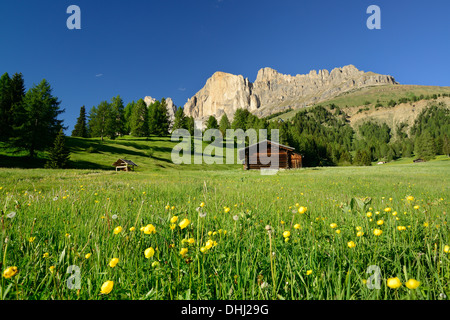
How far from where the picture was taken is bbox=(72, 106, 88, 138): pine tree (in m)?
64.9

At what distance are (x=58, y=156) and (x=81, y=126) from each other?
143 feet

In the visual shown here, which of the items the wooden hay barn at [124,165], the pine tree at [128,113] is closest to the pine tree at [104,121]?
the pine tree at [128,113]

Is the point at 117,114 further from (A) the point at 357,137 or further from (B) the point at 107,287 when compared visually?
(A) the point at 357,137

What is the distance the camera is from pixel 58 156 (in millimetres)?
29547

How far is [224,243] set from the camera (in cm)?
184

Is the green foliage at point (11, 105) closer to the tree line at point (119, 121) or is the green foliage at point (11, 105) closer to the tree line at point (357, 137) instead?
the tree line at point (119, 121)

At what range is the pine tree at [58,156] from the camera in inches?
1132

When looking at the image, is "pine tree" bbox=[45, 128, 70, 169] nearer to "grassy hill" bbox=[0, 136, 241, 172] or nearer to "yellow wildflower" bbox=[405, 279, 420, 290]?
"grassy hill" bbox=[0, 136, 241, 172]

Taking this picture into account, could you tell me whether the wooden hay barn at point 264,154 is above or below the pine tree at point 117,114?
below

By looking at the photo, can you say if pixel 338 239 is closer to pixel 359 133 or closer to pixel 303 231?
pixel 303 231

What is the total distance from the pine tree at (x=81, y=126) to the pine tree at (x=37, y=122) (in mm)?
34631

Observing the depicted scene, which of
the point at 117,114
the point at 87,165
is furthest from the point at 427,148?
the point at 87,165

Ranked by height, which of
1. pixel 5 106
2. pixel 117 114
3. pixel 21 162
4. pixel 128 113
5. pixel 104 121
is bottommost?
pixel 21 162

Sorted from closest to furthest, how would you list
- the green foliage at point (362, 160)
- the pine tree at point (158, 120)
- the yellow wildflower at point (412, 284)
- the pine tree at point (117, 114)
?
the yellow wildflower at point (412, 284)
the pine tree at point (117, 114)
the pine tree at point (158, 120)
the green foliage at point (362, 160)
